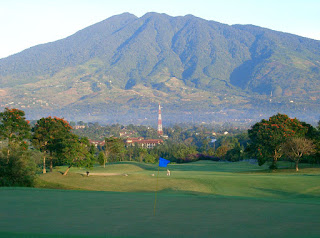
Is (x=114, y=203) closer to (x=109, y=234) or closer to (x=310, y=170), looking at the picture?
(x=109, y=234)

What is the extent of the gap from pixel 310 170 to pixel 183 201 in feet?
102

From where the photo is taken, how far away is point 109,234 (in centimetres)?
1096

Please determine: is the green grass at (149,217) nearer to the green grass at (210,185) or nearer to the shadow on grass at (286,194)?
the shadow on grass at (286,194)

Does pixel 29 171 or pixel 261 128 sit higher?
pixel 261 128

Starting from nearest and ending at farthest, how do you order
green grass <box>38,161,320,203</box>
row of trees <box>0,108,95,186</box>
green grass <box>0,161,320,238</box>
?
green grass <box>0,161,320,238</box> < green grass <box>38,161,320,203</box> < row of trees <box>0,108,95,186</box>

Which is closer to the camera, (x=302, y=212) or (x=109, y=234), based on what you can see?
(x=109, y=234)

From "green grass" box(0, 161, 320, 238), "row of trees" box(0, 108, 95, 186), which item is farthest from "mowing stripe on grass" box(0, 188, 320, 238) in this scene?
"row of trees" box(0, 108, 95, 186)

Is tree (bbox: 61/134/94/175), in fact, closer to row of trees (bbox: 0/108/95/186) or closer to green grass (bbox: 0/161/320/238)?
row of trees (bbox: 0/108/95/186)

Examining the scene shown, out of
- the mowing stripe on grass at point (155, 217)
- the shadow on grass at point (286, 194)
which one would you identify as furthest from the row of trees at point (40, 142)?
the shadow on grass at point (286, 194)

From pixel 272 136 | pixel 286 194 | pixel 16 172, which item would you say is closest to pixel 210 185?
pixel 286 194

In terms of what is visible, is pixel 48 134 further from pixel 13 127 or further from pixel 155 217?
pixel 155 217

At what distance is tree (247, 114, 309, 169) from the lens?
45469 millimetres

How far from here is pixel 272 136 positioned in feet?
148

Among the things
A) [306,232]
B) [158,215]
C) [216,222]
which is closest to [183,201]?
[158,215]
